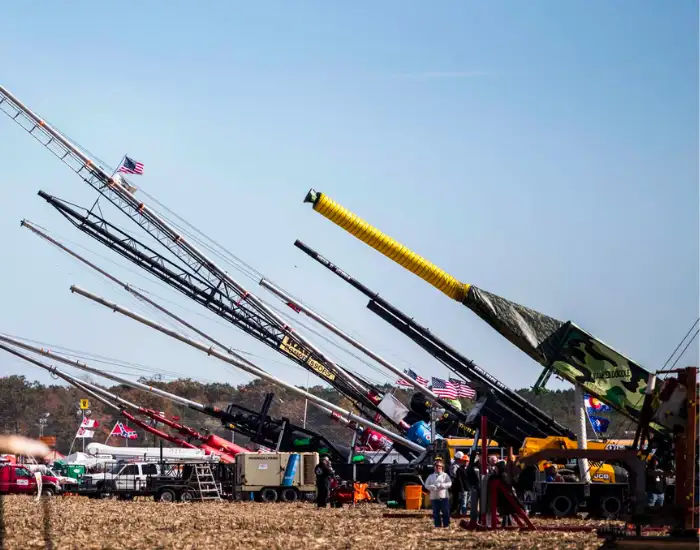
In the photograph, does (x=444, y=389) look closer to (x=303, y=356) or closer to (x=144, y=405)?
(x=303, y=356)

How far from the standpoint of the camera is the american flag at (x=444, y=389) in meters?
48.3

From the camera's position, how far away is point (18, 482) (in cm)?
5016

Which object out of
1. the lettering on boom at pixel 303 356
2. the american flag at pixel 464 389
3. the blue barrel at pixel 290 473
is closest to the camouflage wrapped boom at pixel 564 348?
the american flag at pixel 464 389

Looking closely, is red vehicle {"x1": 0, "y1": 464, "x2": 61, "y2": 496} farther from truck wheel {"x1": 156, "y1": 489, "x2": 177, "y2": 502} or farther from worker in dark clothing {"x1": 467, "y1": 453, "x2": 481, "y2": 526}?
worker in dark clothing {"x1": 467, "y1": 453, "x2": 481, "y2": 526}

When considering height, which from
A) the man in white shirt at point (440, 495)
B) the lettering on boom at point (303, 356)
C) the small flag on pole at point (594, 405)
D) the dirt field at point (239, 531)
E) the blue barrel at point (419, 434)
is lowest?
the dirt field at point (239, 531)

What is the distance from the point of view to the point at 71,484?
2031 inches

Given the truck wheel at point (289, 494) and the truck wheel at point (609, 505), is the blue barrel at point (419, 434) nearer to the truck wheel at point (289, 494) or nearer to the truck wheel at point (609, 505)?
the truck wheel at point (289, 494)

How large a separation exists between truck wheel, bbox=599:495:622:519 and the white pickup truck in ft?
65.3

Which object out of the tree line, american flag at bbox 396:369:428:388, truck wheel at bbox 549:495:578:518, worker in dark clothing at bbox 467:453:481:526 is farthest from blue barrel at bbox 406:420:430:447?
the tree line

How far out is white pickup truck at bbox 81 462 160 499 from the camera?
48.8 metres

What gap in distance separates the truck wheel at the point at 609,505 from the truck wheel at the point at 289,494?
15087 millimetres

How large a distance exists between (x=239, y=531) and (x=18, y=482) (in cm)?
2460

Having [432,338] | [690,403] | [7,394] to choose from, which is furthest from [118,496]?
[7,394]

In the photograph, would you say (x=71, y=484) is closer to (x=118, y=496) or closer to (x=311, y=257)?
(x=118, y=496)
